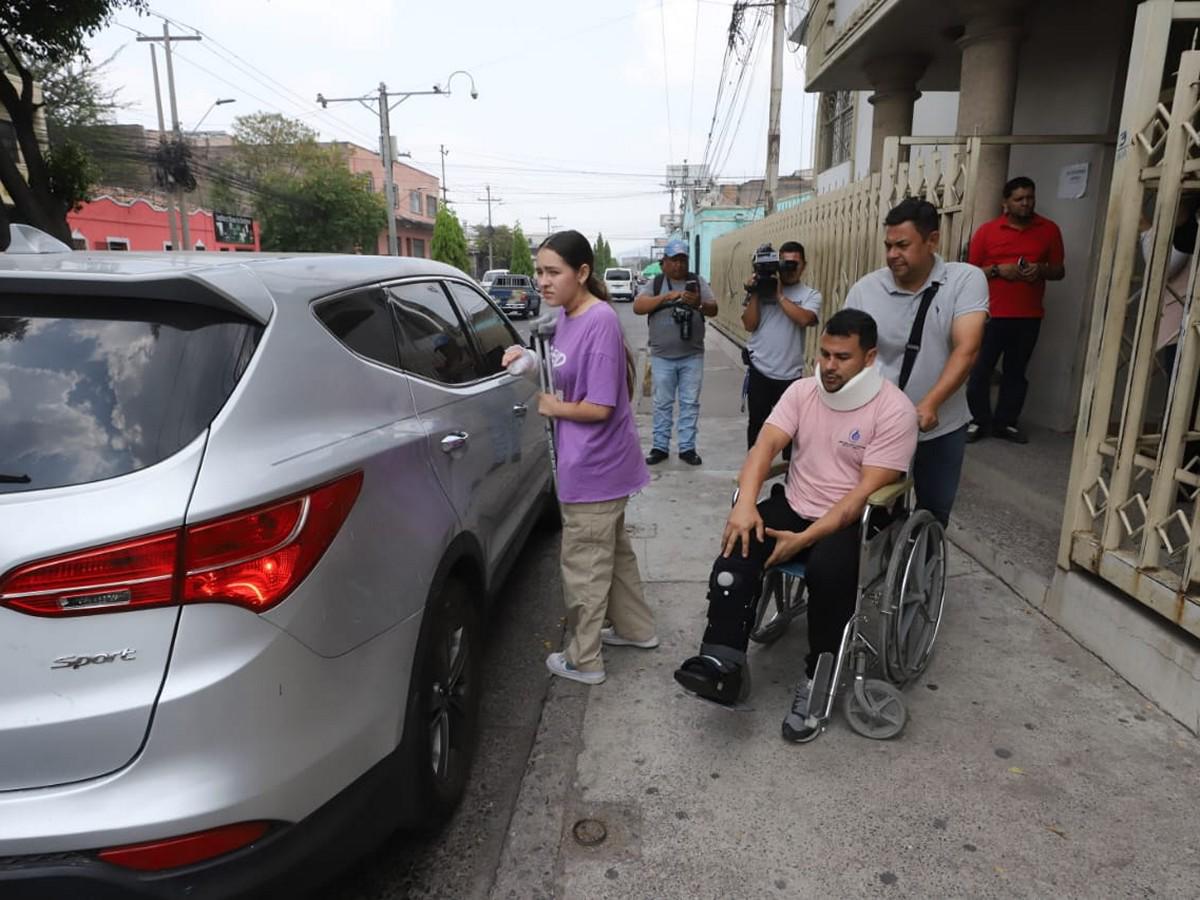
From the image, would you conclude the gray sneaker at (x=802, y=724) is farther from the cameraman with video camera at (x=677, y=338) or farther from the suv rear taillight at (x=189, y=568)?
the cameraman with video camera at (x=677, y=338)

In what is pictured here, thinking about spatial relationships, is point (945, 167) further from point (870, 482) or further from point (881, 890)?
point (881, 890)

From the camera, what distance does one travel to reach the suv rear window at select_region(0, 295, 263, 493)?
1.59m

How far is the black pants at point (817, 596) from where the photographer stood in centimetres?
265

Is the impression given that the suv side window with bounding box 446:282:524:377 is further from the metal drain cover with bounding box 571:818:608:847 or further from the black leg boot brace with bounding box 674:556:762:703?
the metal drain cover with bounding box 571:818:608:847

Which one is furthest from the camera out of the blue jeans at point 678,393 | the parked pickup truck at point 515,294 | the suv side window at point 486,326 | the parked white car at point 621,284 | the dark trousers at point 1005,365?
the parked white car at point 621,284

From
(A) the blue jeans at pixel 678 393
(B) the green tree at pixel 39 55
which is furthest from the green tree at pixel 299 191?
(A) the blue jeans at pixel 678 393

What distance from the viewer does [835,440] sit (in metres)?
2.89

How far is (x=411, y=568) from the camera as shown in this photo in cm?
210

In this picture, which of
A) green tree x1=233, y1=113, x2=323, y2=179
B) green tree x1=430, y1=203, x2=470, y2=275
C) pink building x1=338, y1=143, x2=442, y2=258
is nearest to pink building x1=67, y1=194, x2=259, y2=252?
green tree x1=233, y1=113, x2=323, y2=179

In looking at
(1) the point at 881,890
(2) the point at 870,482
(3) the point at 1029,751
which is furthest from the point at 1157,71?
(1) the point at 881,890

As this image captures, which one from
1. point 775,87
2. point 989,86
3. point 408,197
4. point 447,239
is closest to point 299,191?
point 447,239

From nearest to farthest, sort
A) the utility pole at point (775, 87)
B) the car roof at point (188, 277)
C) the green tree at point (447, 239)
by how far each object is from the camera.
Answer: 1. the car roof at point (188, 277)
2. the utility pole at point (775, 87)
3. the green tree at point (447, 239)

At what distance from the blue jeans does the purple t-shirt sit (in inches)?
128

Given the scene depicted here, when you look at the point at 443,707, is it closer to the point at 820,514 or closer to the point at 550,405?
the point at 550,405
